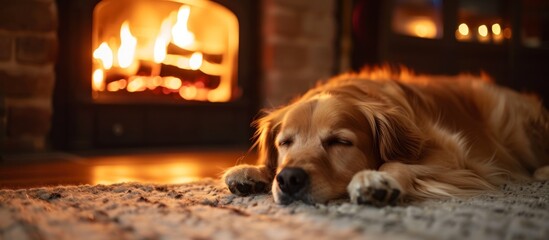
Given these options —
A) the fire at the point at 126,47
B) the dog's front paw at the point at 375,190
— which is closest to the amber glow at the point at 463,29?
the fire at the point at 126,47

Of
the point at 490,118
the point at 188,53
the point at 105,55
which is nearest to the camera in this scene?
the point at 490,118

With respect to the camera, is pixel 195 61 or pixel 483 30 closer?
pixel 195 61

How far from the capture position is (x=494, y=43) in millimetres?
5219

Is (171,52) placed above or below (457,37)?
below

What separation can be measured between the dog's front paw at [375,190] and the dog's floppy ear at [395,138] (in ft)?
1.10

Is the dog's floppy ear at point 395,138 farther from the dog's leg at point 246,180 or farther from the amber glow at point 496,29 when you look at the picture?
the amber glow at point 496,29

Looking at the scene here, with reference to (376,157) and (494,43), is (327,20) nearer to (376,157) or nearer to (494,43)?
(494,43)

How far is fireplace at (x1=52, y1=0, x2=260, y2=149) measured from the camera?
3.26 m

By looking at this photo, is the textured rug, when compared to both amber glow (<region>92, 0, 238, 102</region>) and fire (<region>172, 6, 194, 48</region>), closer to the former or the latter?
amber glow (<region>92, 0, 238, 102</region>)

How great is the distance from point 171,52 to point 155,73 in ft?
0.64

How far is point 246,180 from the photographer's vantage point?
175 centimetres

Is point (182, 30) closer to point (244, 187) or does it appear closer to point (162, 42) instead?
point (162, 42)

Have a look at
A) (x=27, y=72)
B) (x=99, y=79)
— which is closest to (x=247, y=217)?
(x=27, y=72)

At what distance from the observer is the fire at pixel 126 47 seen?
11.5ft
